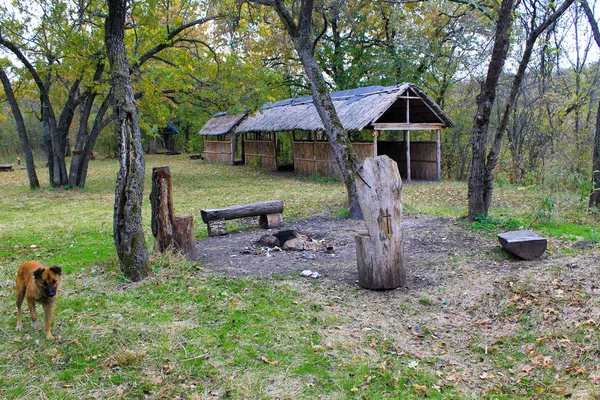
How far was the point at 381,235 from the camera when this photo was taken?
5438 mm

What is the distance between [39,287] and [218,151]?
2713cm

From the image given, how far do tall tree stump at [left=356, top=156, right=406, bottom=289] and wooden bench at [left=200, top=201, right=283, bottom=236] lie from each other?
358cm

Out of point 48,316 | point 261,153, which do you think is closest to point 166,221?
point 48,316

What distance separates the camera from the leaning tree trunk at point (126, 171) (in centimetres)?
558

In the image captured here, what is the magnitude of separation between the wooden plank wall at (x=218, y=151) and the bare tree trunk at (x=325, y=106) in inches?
756

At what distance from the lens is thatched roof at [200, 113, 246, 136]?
27375 millimetres

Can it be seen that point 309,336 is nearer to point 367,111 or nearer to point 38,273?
point 38,273

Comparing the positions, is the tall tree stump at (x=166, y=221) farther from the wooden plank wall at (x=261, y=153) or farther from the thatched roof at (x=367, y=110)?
the wooden plank wall at (x=261, y=153)

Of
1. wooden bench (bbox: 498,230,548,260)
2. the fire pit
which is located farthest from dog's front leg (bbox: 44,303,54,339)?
wooden bench (bbox: 498,230,548,260)

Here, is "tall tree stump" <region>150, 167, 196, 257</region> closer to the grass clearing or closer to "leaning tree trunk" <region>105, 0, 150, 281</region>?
the grass clearing

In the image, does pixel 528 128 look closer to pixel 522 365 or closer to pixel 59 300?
pixel 522 365

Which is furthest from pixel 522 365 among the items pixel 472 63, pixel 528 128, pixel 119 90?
pixel 472 63

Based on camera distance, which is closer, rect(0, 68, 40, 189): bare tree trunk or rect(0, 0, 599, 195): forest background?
rect(0, 0, 599, 195): forest background

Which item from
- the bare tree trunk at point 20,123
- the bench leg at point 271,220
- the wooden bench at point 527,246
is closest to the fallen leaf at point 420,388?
the wooden bench at point 527,246
